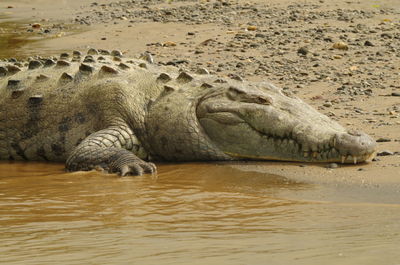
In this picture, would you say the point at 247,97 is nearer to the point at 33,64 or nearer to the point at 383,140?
the point at 383,140

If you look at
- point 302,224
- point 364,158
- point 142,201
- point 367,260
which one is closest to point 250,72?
point 364,158

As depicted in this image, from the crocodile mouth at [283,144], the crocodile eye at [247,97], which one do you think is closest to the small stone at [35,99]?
the crocodile mouth at [283,144]

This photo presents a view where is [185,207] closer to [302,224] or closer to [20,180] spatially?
[302,224]

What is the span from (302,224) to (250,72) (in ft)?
18.6

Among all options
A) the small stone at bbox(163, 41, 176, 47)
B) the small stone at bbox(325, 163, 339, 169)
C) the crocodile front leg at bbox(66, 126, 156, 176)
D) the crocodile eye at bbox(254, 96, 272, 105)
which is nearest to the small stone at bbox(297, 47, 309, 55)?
the small stone at bbox(163, 41, 176, 47)

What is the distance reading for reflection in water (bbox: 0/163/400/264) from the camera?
3807 mm

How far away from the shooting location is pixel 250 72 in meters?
10.1

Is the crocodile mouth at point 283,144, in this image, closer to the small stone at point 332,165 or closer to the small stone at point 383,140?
the small stone at point 332,165

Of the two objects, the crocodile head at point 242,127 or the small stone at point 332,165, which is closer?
the small stone at point 332,165

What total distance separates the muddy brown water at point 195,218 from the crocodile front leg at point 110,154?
0.12 metres

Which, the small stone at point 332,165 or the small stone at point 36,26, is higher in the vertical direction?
the small stone at point 36,26

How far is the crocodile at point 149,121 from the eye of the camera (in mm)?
6465

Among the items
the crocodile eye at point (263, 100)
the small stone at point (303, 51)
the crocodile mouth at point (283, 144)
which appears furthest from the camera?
the small stone at point (303, 51)

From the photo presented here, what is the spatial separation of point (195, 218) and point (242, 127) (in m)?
1.98
